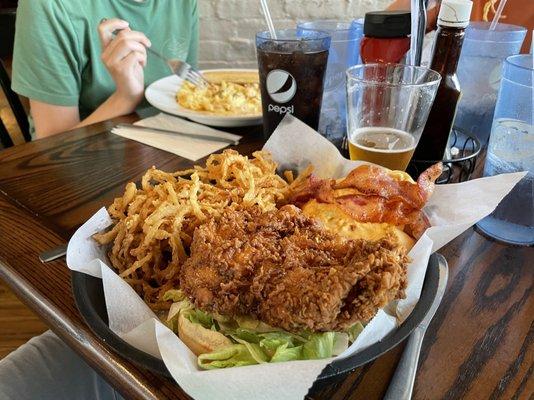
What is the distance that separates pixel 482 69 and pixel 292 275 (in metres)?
0.93

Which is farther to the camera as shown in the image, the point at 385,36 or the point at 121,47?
the point at 121,47

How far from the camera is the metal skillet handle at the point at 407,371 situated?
0.55 metres

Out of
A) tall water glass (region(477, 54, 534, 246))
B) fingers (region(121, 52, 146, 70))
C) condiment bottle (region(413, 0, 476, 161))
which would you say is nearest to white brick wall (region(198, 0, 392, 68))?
fingers (region(121, 52, 146, 70))

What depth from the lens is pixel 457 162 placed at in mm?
1045

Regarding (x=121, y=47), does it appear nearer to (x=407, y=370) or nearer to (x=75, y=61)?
(x=75, y=61)

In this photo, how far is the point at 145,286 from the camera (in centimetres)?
72

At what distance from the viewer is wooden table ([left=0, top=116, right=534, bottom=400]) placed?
0.57 metres

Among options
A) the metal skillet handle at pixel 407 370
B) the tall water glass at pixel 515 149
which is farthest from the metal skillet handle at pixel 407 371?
the tall water glass at pixel 515 149

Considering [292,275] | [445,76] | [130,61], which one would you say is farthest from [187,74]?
[292,275]

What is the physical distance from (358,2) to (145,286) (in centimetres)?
217

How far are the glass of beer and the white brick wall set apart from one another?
5.24 feet

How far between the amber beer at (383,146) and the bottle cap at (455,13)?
0.24 m

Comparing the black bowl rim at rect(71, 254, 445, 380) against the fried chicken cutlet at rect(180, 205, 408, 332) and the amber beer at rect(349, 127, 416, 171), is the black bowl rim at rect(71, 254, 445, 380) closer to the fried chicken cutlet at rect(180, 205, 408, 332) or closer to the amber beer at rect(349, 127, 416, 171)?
the fried chicken cutlet at rect(180, 205, 408, 332)

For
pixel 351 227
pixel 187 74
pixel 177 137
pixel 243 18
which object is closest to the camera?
pixel 351 227
